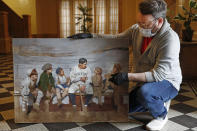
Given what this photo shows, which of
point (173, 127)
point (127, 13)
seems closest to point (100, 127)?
point (173, 127)

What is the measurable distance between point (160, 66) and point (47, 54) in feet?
2.62

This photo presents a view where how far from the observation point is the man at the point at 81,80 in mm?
1854

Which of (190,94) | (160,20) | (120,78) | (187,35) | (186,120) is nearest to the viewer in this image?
(120,78)

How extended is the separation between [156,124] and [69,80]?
2.33 ft

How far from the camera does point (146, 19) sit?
1828 millimetres

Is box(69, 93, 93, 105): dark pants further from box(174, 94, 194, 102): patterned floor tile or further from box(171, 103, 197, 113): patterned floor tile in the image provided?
box(174, 94, 194, 102): patterned floor tile

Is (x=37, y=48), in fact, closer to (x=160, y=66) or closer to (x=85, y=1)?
(x=160, y=66)

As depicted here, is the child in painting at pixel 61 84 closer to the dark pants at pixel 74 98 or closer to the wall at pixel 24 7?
the dark pants at pixel 74 98

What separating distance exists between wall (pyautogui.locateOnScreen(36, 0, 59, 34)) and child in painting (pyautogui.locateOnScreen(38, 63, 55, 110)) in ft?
31.1

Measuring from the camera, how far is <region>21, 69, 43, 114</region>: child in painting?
1852 millimetres

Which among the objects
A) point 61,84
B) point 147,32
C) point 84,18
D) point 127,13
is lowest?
point 61,84

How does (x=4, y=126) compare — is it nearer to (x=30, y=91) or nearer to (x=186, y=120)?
(x=30, y=91)

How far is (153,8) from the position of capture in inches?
70.6

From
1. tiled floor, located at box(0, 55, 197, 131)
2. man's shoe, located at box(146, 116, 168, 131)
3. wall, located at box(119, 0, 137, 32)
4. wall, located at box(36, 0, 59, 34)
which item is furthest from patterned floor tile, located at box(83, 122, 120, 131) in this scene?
wall, located at box(36, 0, 59, 34)
